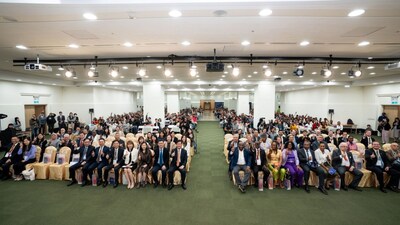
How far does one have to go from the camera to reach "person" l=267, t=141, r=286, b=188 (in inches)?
199

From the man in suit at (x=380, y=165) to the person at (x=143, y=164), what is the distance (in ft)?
19.4

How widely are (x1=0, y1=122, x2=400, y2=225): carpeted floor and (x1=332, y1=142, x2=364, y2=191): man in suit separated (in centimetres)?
29

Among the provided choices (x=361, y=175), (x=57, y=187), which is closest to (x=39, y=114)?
(x=57, y=187)

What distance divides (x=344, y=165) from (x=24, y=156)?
9111 mm

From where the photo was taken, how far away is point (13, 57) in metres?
6.54

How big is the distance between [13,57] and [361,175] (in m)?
11.1

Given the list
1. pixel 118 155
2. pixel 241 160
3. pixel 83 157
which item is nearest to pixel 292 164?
pixel 241 160

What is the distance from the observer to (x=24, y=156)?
583 cm

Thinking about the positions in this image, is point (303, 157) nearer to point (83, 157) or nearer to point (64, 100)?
point (83, 157)
